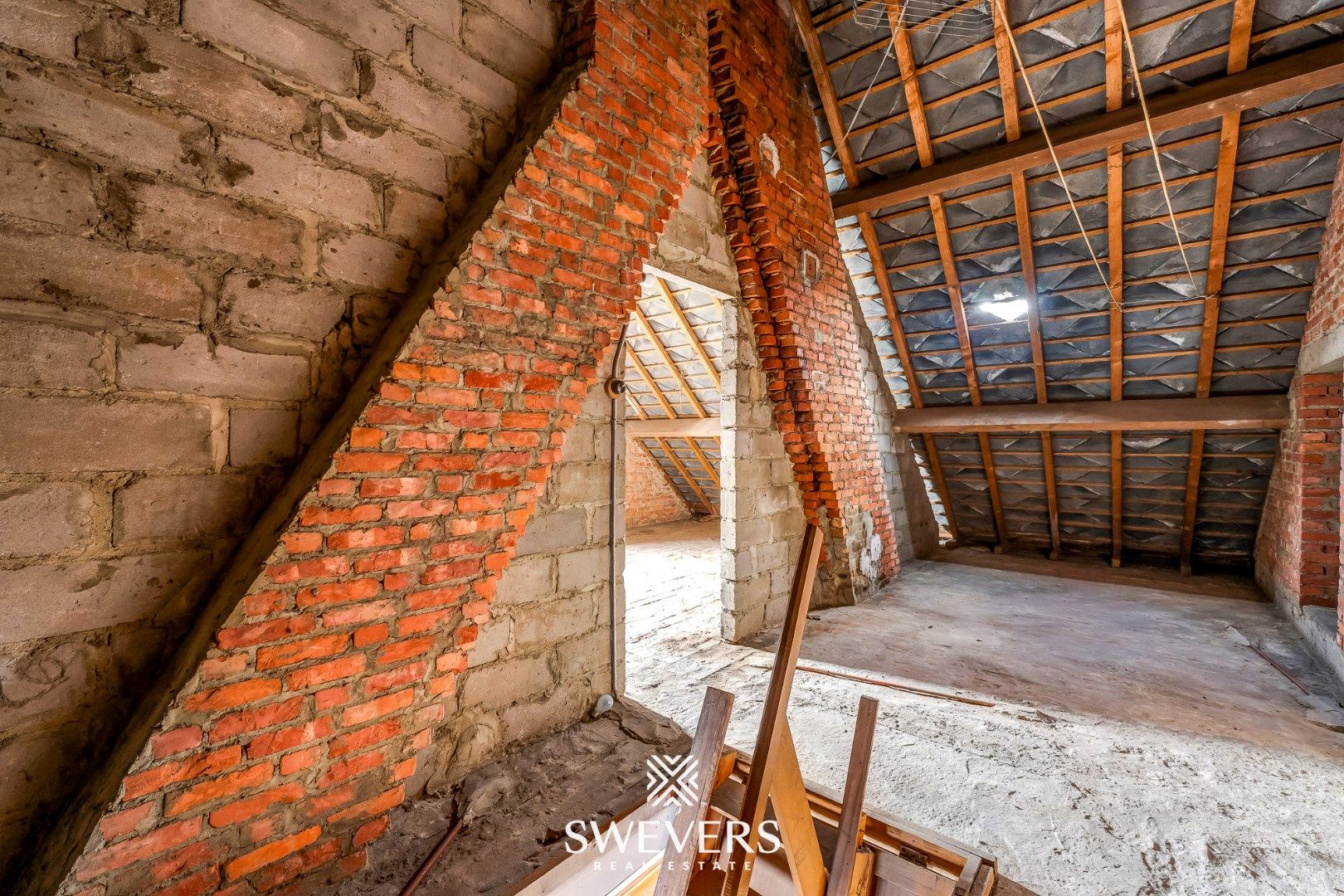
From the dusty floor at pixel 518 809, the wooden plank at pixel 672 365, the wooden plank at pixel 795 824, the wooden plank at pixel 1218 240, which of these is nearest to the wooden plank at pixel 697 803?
the wooden plank at pixel 795 824

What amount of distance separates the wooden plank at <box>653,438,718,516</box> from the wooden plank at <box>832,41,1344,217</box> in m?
4.82

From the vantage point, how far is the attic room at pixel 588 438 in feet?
4.96

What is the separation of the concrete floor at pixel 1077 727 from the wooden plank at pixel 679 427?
8.98ft

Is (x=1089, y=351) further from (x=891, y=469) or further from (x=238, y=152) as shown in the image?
(x=238, y=152)

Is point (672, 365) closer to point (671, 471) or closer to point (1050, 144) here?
point (671, 471)

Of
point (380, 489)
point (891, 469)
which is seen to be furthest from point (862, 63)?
point (380, 489)

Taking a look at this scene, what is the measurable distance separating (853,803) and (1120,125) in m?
4.31

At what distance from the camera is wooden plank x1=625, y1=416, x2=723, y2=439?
718cm

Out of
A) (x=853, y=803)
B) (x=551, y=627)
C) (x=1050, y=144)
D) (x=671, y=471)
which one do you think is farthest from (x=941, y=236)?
(x=671, y=471)

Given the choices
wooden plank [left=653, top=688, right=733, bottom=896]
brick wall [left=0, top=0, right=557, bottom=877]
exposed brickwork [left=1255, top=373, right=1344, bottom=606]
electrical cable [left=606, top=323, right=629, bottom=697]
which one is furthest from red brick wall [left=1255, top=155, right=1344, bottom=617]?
brick wall [left=0, top=0, right=557, bottom=877]

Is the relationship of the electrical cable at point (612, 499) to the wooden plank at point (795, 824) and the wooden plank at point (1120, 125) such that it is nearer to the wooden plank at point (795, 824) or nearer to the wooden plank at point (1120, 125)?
the wooden plank at point (795, 824)

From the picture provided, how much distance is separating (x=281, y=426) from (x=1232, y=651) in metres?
5.52

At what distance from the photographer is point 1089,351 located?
4949 mm

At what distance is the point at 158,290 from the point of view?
1.61 meters
